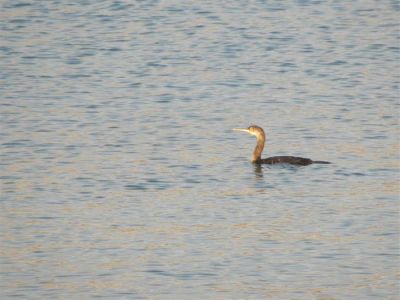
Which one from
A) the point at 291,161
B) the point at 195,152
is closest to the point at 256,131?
the point at 195,152

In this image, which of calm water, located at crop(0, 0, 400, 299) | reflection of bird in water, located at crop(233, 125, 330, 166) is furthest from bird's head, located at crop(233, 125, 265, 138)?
calm water, located at crop(0, 0, 400, 299)

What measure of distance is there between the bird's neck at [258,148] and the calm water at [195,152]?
10.0 inches

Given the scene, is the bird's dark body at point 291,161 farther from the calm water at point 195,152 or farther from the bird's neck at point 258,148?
the bird's neck at point 258,148

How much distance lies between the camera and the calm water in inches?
531

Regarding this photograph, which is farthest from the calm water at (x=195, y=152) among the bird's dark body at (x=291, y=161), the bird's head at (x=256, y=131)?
the bird's head at (x=256, y=131)

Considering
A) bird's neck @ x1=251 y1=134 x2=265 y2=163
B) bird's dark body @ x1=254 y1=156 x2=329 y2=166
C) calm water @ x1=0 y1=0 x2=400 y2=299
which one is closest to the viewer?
calm water @ x1=0 y1=0 x2=400 y2=299

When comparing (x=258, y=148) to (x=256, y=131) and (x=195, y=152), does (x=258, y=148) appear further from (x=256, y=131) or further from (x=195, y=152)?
(x=195, y=152)

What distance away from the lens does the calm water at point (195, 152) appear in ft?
44.2

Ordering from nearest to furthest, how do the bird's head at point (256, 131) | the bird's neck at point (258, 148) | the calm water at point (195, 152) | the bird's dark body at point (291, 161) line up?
the calm water at point (195, 152)
the bird's dark body at point (291, 161)
the bird's neck at point (258, 148)
the bird's head at point (256, 131)

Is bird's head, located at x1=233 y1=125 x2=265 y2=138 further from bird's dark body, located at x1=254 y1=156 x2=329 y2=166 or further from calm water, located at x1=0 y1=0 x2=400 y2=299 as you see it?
bird's dark body, located at x1=254 y1=156 x2=329 y2=166

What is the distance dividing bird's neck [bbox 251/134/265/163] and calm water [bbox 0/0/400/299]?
0.25 meters

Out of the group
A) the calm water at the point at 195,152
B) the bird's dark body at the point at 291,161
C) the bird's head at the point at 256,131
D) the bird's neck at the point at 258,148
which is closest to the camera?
the calm water at the point at 195,152

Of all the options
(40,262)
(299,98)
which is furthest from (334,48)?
(40,262)

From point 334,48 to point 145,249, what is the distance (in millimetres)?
15799
